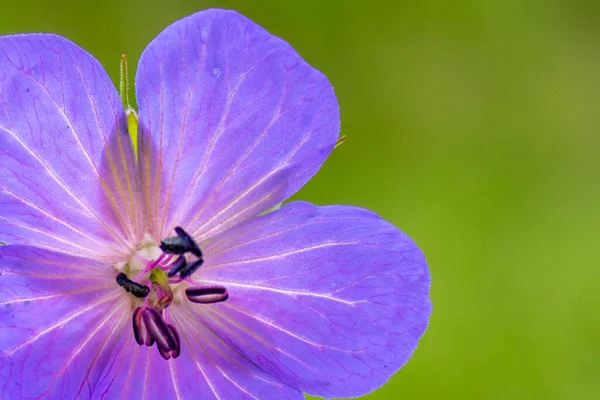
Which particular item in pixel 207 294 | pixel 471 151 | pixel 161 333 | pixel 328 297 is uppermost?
pixel 471 151

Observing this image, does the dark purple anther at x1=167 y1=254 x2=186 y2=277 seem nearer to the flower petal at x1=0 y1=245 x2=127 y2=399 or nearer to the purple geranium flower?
the purple geranium flower

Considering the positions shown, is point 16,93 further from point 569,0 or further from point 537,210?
point 569,0

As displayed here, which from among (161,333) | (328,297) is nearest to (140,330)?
(161,333)

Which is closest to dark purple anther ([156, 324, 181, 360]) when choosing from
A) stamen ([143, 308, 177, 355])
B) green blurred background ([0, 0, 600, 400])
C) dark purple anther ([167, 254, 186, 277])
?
stamen ([143, 308, 177, 355])

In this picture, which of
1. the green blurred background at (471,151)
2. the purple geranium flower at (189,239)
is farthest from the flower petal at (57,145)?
the green blurred background at (471,151)

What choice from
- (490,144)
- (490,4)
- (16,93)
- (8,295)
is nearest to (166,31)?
(16,93)

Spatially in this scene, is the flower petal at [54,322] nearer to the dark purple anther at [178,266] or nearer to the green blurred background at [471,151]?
the dark purple anther at [178,266]

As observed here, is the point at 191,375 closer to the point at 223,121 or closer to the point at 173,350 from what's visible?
the point at 173,350
